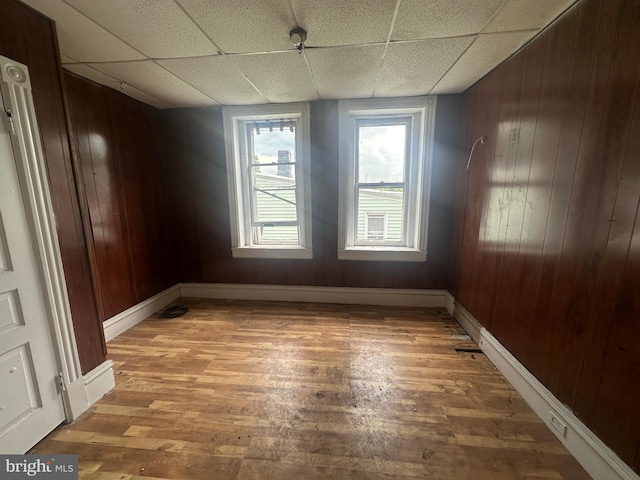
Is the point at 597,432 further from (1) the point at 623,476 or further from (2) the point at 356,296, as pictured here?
(2) the point at 356,296

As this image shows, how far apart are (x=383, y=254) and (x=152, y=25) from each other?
2685mm

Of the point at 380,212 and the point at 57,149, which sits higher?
the point at 57,149

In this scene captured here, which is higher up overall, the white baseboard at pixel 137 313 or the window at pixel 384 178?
the window at pixel 384 178

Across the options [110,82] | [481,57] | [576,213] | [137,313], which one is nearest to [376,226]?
[481,57]

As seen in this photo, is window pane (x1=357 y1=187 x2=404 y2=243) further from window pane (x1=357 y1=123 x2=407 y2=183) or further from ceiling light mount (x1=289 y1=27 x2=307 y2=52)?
ceiling light mount (x1=289 y1=27 x2=307 y2=52)

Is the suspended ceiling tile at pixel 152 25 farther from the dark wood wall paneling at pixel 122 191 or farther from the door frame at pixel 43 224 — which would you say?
the dark wood wall paneling at pixel 122 191

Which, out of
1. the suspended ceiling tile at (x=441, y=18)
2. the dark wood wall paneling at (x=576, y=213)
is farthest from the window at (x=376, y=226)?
the suspended ceiling tile at (x=441, y=18)

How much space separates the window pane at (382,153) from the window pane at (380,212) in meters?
0.14

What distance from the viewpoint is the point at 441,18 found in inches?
56.0

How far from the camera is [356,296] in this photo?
10.1 ft

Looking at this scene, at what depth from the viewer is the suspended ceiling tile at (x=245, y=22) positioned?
1319 mm

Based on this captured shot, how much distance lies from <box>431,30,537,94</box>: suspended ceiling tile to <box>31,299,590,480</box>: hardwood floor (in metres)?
2.33

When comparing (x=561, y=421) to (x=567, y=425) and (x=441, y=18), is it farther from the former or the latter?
(x=441, y=18)

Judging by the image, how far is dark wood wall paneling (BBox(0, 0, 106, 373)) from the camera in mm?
1273
